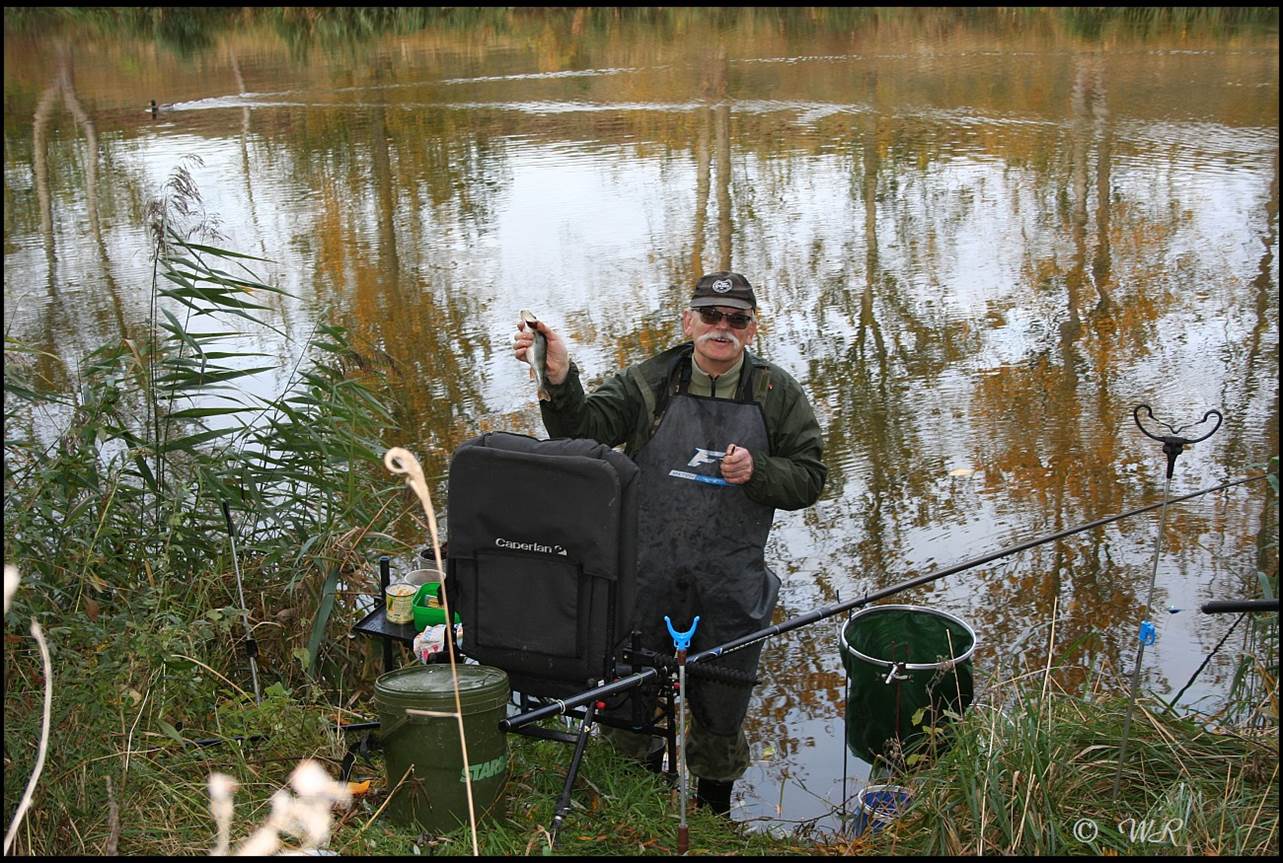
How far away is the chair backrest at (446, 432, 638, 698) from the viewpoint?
3074 millimetres

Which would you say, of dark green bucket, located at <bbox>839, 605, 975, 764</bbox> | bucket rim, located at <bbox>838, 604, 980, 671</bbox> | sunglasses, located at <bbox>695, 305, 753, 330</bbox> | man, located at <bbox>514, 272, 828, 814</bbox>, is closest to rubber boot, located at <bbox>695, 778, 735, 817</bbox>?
man, located at <bbox>514, 272, 828, 814</bbox>

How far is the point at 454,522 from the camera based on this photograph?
321 centimetres

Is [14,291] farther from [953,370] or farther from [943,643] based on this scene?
[943,643]

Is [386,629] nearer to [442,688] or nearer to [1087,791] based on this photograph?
[442,688]

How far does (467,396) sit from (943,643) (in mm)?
3596

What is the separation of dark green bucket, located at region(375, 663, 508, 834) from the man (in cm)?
67

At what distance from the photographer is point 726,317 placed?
348 cm

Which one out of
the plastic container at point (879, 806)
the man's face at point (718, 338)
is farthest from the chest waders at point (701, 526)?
the plastic container at point (879, 806)

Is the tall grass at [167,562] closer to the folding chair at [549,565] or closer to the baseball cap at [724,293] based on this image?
the folding chair at [549,565]

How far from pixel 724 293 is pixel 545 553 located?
2.88 ft

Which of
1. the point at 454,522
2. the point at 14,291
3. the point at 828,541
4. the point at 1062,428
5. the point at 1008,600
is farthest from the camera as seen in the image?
the point at 14,291

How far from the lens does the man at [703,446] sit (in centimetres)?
347

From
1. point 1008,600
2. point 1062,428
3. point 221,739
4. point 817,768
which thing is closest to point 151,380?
point 221,739

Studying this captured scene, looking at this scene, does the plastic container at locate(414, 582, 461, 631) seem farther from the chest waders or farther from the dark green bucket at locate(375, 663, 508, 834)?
the chest waders
